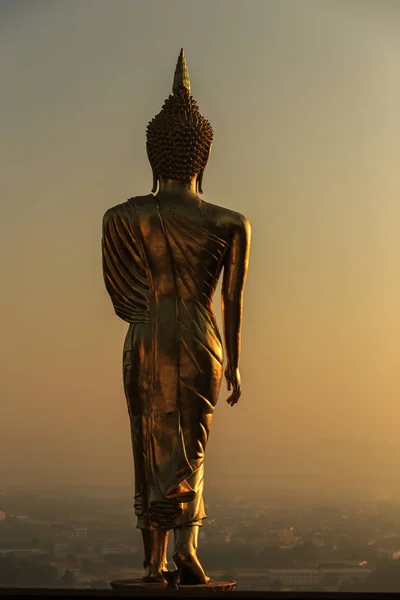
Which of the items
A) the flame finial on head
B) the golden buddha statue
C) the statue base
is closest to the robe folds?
the golden buddha statue

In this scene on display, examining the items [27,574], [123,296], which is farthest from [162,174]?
[27,574]

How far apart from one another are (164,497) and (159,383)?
0.66 m

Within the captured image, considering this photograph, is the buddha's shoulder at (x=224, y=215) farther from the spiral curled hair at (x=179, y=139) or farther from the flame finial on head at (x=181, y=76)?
the flame finial on head at (x=181, y=76)

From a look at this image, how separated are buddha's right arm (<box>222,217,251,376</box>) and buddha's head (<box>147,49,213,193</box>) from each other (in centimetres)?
43

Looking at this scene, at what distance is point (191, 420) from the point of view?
806 cm

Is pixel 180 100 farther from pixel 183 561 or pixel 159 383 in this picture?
pixel 183 561

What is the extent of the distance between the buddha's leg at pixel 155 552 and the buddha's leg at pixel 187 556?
5.5 inches

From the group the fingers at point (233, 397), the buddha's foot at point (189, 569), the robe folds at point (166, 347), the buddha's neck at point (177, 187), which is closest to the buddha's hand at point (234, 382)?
the fingers at point (233, 397)

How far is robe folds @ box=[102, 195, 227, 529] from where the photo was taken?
26.3 ft

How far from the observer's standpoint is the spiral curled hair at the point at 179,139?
8305mm

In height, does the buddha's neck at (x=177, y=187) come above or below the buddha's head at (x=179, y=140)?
below

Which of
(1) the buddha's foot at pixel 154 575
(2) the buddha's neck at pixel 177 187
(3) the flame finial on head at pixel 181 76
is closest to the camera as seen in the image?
(1) the buddha's foot at pixel 154 575

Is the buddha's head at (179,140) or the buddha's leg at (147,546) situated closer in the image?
the buddha's leg at (147,546)

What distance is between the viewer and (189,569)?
7855mm
